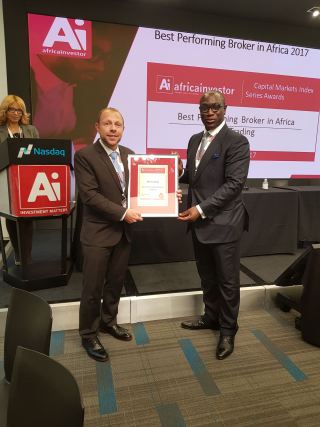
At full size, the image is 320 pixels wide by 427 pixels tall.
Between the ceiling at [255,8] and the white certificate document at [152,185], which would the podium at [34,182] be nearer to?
the white certificate document at [152,185]

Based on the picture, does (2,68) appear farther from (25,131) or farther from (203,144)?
(203,144)

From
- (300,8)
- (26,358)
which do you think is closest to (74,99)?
(300,8)

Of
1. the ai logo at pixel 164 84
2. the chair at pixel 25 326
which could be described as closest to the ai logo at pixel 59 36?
the ai logo at pixel 164 84

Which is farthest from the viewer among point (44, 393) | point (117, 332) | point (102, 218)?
point (117, 332)

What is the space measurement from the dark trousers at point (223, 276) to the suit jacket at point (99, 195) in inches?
22.3

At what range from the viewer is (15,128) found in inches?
119

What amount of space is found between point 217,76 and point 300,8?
126cm

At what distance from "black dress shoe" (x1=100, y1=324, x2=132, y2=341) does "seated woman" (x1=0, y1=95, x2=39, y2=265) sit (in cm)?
88

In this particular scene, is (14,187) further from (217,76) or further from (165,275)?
(217,76)

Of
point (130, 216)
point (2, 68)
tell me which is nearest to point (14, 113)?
point (2, 68)

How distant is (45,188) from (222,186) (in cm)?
130

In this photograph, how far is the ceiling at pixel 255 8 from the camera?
3.81 meters

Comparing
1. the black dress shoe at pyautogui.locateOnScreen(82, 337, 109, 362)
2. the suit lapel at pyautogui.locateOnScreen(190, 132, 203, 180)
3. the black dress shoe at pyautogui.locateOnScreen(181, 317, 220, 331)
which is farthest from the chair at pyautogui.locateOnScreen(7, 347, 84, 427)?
the black dress shoe at pyautogui.locateOnScreen(181, 317, 220, 331)

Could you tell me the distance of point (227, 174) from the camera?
2000 millimetres
